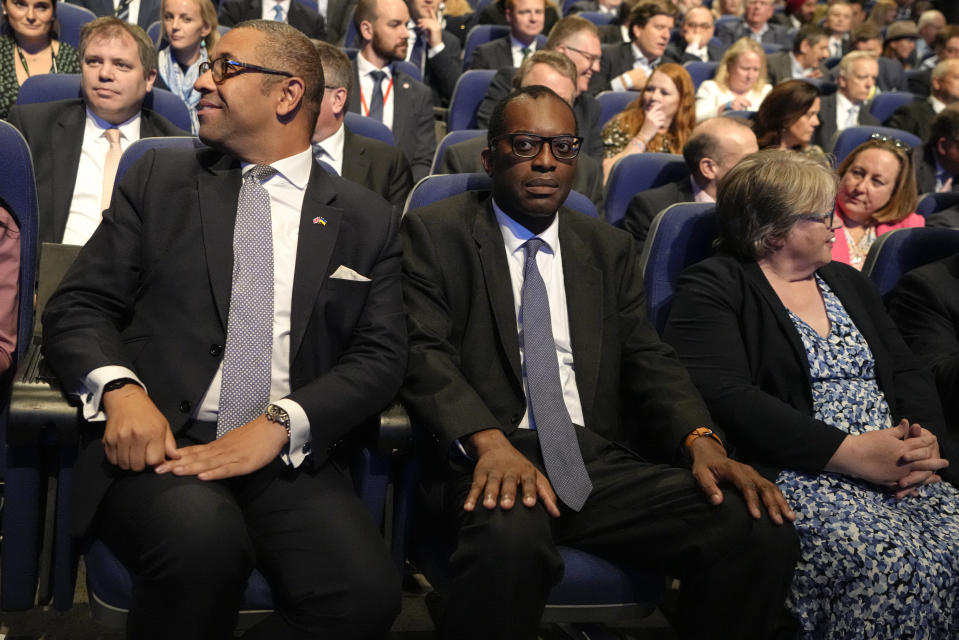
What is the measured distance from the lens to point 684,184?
10.4ft

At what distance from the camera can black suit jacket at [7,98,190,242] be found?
2.78 metres

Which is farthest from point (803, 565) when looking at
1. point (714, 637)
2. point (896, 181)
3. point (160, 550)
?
point (896, 181)

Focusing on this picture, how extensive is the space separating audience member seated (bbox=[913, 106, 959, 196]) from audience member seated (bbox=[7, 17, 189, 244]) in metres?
3.28

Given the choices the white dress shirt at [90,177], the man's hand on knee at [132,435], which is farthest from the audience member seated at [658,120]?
the man's hand on knee at [132,435]

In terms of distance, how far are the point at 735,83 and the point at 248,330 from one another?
4.55m

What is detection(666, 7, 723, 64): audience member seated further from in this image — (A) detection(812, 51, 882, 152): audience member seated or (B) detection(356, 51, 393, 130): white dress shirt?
(B) detection(356, 51, 393, 130): white dress shirt

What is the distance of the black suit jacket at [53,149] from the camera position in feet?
9.13

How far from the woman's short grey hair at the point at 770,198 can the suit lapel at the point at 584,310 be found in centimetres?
42

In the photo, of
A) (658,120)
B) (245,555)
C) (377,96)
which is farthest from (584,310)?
(377,96)

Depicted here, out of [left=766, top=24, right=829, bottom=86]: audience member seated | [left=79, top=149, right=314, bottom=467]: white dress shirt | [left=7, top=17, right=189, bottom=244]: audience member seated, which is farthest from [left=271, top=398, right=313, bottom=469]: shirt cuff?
[left=766, top=24, right=829, bottom=86]: audience member seated

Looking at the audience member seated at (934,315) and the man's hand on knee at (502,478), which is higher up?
the audience member seated at (934,315)

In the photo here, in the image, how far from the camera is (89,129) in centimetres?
288

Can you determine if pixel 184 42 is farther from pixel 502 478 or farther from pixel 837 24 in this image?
pixel 837 24

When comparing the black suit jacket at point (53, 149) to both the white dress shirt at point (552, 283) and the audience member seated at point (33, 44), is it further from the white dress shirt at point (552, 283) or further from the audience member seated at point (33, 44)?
the white dress shirt at point (552, 283)
